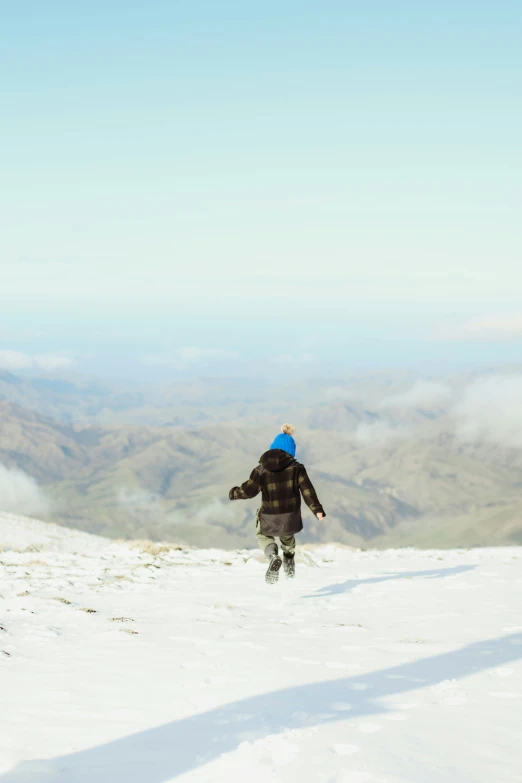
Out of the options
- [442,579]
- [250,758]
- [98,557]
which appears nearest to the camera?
[250,758]

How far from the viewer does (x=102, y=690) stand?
23.3ft

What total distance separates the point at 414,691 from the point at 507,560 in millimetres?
15091

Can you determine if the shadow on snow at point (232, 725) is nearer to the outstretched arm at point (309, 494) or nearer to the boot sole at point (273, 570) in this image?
the outstretched arm at point (309, 494)

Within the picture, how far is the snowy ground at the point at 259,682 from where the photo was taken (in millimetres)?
5293

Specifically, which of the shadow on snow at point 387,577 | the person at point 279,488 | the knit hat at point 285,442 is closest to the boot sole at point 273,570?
the person at point 279,488

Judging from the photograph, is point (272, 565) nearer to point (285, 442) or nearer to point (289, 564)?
point (289, 564)

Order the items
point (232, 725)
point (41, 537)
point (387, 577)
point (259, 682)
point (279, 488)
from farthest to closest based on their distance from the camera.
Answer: point (41, 537) < point (387, 577) < point (279, 488) < point (259, 682) < point (232, 725)

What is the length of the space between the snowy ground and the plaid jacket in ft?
5.08

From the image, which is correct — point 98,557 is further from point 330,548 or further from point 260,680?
point 260,680

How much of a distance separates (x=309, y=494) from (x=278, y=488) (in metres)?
0.69

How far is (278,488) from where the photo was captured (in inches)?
521

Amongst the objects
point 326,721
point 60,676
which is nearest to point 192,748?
point 326,721

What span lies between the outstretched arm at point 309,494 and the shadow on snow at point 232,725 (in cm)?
433

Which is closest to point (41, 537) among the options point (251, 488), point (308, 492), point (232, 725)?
point (251, 488)
